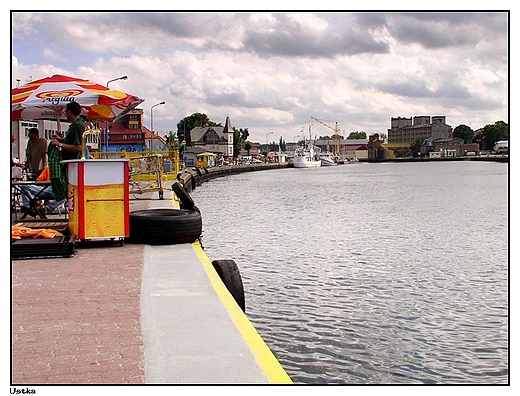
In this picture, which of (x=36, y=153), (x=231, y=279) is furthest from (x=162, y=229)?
(x=36, y=153)

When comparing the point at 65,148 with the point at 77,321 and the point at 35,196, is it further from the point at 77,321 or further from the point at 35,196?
the point at 77,321

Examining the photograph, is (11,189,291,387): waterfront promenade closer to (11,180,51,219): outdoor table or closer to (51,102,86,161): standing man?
(51,102,86,161): standing man

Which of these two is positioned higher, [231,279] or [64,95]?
[64,95]

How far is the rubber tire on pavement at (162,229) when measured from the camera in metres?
10.3

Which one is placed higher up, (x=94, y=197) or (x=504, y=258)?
(x=94, y=197)

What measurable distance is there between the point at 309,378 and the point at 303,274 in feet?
19.1

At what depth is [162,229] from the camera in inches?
407

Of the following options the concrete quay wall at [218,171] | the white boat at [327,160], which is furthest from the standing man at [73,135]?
the white boat at [327,160]

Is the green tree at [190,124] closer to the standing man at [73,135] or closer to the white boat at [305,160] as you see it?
the white boat at [305,160]

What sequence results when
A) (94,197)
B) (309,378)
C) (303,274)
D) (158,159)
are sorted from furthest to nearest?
(158,159), (303,274), (94,197), (309,378)

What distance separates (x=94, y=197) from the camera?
383 inches

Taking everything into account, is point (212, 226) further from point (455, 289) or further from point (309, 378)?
point (309, 378)

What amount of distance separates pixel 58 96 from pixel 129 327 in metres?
7.70
